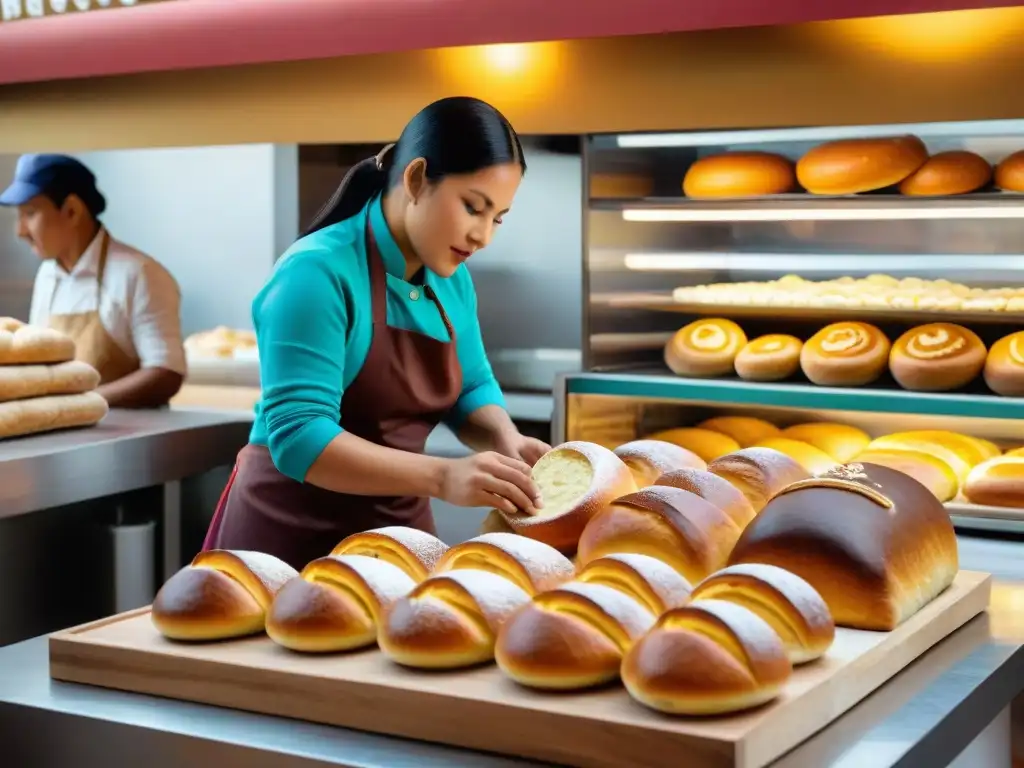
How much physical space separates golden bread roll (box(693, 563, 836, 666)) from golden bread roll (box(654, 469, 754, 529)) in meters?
0.37

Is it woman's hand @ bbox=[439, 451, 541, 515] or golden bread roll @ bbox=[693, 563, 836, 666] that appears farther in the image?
woman's hand @ bbox=[439, 451, 541, 515]

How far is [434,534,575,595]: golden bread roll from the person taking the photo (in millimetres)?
1472

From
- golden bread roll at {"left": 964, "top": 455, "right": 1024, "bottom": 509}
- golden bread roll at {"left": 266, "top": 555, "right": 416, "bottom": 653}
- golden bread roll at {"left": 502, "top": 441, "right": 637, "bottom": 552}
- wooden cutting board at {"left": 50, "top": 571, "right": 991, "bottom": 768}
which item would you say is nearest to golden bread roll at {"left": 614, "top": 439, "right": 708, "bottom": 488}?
golden bread roll at {"left": 502, "top": 441, "right": 637, "bottom": 552}

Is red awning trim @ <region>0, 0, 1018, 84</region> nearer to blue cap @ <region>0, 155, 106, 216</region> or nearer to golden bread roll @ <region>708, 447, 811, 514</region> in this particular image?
blue cap @ <region>0, 155, 106, 216</region>

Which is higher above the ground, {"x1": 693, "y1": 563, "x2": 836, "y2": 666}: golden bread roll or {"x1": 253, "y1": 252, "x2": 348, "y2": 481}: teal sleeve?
{"x1": 253, "y1": 252, "x2": 348, "y2": 481}: teal sleeve

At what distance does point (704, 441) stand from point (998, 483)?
0.79 meters

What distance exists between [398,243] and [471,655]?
Answer: 0.96m

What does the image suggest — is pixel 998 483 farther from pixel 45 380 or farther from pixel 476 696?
pixel 45 380

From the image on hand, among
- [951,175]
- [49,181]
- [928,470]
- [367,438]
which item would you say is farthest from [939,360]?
[49,181]

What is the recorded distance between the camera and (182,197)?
5461 millimetres

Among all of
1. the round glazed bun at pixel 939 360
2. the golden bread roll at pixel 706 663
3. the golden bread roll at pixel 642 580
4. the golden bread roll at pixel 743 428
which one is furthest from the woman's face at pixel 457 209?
the golden bread roll at pixel 743 428

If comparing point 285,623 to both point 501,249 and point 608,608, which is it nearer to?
point 608,608

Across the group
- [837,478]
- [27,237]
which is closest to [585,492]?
[837,478]

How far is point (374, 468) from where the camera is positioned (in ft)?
6.22
